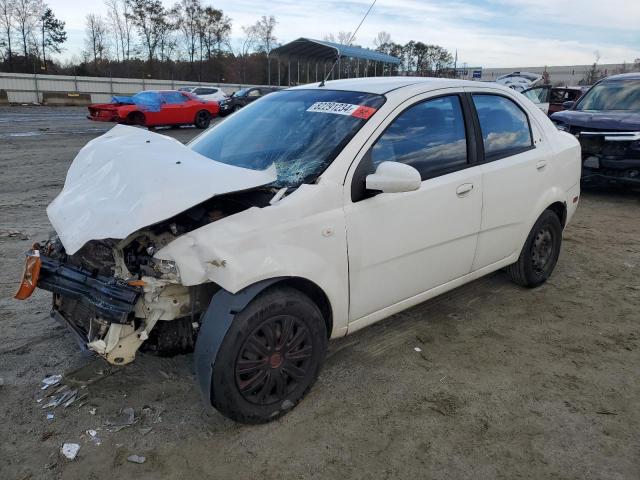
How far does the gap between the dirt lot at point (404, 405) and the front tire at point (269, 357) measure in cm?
14

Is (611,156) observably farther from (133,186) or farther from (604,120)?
(133,186)

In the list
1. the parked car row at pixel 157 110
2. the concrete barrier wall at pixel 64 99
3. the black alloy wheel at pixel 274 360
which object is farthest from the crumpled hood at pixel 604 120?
the concrete barrier wall at pixel 64 99

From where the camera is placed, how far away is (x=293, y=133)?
3227 millimetres

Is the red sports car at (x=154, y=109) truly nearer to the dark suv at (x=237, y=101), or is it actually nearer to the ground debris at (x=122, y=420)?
the dark suv at (x=237, y=101)

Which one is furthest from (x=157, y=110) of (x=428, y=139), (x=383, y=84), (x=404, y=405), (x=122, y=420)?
(x=404, y=405)

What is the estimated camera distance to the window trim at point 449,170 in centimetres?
283

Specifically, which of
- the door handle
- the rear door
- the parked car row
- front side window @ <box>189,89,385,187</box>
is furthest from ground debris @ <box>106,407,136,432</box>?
the parked car row

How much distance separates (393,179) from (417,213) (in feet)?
1.56

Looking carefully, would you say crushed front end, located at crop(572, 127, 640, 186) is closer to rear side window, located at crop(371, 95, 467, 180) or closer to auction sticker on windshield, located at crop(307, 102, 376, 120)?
rear side window, located at crop(371, 95, 467, 180)

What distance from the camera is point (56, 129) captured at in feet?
56.3

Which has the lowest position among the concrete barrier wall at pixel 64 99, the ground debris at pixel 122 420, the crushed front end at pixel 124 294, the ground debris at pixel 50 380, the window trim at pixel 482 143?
the ground debris at pixel 122 420

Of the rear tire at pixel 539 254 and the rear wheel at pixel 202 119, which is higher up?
the rear wheel at pixel 202 119

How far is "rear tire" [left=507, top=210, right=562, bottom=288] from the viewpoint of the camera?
4.23 m

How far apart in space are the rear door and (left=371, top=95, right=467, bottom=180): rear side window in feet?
0.78
